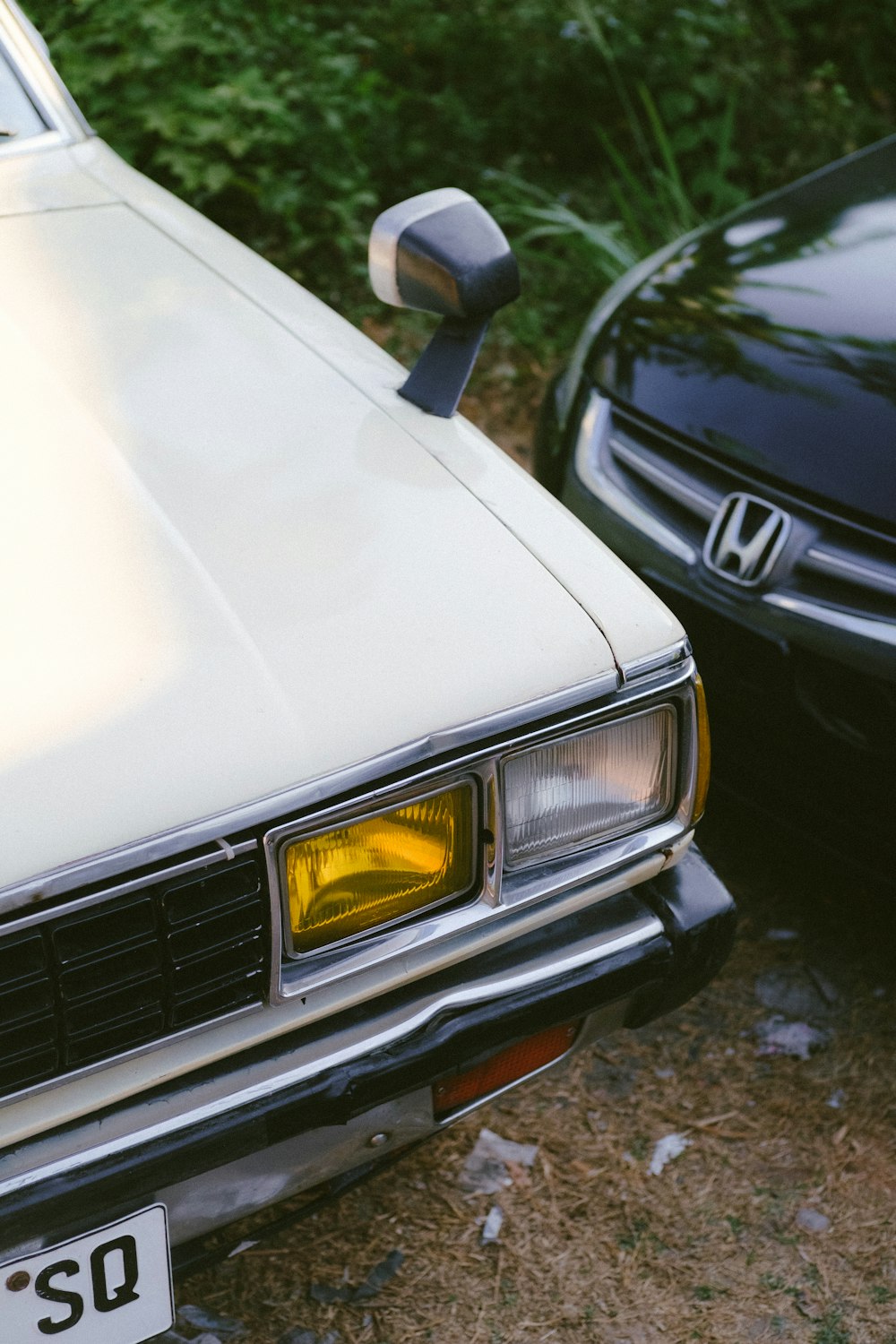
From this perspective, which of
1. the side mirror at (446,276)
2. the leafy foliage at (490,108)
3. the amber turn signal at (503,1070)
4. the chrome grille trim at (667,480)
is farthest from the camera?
the leafy foliage at (490,108)

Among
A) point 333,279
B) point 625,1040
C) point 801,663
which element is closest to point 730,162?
point 333,279

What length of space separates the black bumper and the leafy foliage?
10.5 ft

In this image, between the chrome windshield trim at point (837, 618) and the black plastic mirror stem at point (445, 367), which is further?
the chrome windshield trim at point (837, 618)

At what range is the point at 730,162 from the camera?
4832 mm

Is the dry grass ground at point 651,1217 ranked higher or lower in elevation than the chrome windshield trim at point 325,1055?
lower

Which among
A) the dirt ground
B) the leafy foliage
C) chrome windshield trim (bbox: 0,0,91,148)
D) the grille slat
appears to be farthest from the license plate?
the leafy foliage

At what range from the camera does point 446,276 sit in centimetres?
176

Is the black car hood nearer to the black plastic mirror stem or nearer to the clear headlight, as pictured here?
the black plastic mirror stem

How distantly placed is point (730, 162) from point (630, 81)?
591 millimetres

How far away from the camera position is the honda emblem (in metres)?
2.17

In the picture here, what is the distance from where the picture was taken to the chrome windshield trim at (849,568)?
2.04 m

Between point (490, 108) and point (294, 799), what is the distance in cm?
473

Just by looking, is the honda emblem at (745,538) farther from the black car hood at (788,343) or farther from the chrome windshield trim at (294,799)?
the chrome windshield trim at (294,799)

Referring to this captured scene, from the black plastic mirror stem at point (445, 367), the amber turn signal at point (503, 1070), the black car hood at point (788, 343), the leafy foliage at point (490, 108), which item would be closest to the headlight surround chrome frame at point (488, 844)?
the amber turn signal at point (503, 1070)
